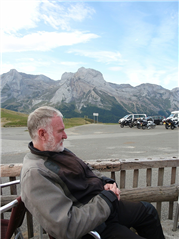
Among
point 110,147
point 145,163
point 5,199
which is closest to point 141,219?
point 145,163

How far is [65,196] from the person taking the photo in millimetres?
1657

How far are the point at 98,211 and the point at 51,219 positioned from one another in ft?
1.35

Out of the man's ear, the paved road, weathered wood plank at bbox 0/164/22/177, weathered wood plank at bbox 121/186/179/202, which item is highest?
the man's ear

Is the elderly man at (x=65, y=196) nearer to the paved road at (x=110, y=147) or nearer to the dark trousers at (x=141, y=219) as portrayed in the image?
the dark trousers at (x=141, y=219)

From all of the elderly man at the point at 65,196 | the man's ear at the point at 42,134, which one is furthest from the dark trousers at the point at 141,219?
the man's ear at the point at 42,134

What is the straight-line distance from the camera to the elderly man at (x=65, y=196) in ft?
5.19

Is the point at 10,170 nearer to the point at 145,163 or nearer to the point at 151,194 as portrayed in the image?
the point at 145,163

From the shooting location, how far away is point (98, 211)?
67.5 inches

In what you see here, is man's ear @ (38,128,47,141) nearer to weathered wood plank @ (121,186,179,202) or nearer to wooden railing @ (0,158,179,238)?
wooden railing @ (0,158,179,238)

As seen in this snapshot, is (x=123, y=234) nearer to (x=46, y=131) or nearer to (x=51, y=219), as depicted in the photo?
(x=51, y=219)

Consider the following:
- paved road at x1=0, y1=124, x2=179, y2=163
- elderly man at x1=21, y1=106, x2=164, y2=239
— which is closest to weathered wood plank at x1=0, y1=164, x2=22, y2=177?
elderly man at x1=21, y1=106, x2=164, y2=239

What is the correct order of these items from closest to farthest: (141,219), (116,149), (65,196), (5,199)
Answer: (65,196) < (141,219) < (5,199) < (116,149)

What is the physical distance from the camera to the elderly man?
5.19 ft

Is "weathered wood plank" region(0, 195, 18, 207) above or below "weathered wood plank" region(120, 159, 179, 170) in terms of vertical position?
below
